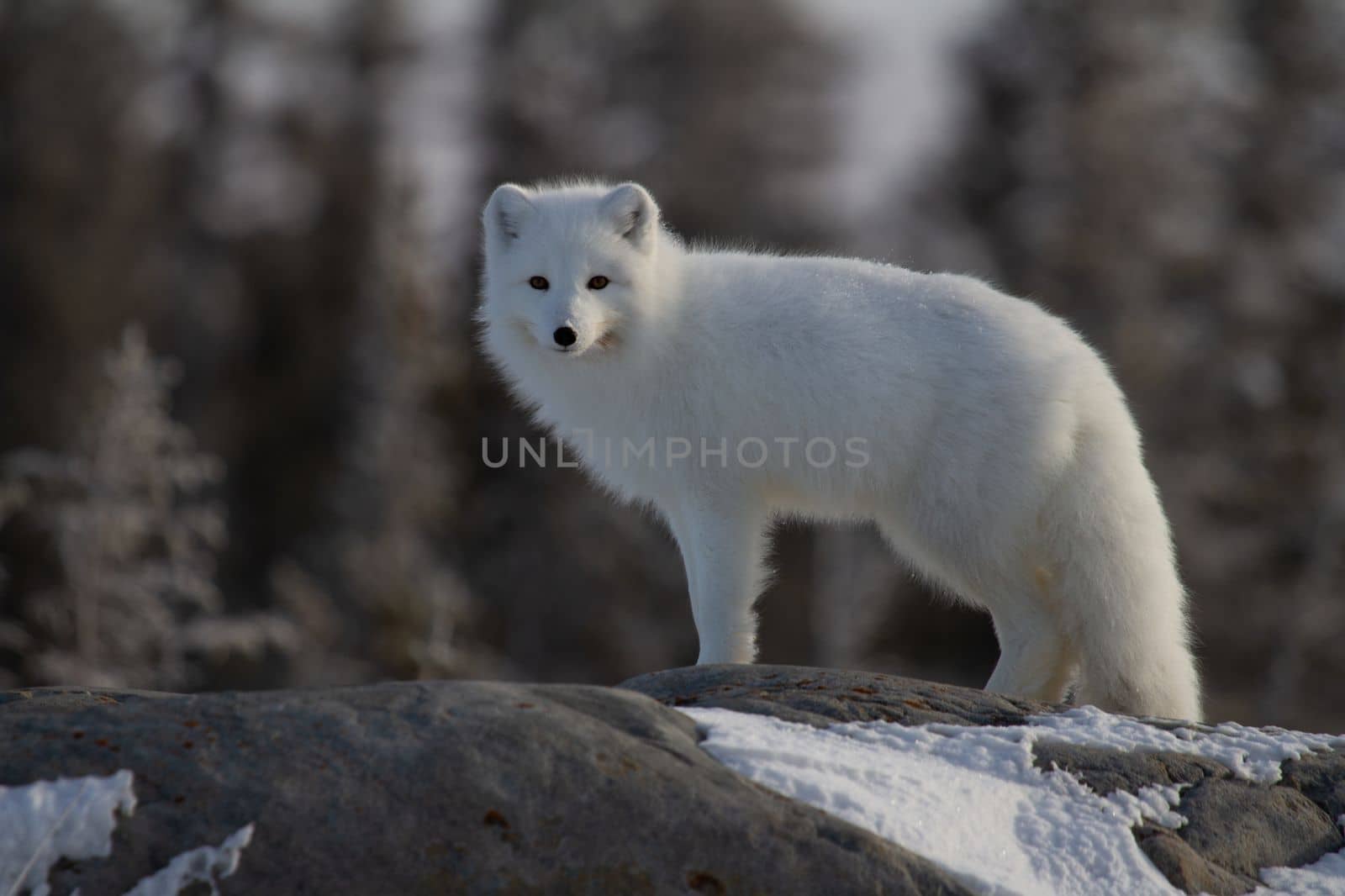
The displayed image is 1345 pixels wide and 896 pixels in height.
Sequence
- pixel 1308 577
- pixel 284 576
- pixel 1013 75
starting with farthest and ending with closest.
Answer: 1. pixel 1013 75
2. pixel 1308 577
3. pixel 284 576

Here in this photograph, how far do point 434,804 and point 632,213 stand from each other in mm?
3309

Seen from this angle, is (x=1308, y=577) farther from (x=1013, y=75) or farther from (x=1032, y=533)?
(x=1032, y=533)

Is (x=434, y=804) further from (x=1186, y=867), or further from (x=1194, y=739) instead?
(x=1194, y=739)

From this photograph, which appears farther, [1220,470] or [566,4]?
[566,4]

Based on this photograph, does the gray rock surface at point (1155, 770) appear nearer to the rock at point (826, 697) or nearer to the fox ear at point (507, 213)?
the rock at point (826, 697)

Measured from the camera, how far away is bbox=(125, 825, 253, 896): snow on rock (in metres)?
3.52

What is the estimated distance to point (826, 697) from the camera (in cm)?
481

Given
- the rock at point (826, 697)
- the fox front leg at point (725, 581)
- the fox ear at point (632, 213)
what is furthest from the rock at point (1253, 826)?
the fox ear at point (632, 213)

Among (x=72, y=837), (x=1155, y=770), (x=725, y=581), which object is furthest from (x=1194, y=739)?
(x=72, y=837)

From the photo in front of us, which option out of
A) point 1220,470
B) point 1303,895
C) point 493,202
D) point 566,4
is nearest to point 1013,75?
point 1220,470

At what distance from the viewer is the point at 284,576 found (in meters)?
18.2

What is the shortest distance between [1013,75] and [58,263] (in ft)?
60.8

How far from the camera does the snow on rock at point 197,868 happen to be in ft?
11.5

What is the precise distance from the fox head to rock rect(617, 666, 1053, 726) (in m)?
1.54
